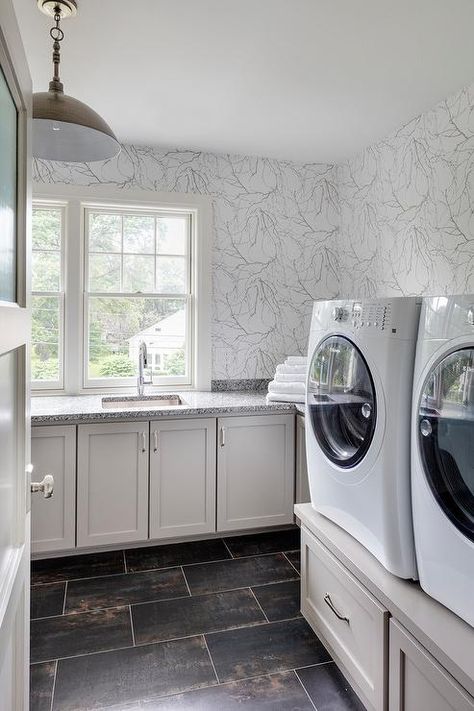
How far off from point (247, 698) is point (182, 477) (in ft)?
4.20

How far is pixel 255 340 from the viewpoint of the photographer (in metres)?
3.51

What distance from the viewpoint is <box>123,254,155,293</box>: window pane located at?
3309mm

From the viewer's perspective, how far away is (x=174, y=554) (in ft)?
9.22

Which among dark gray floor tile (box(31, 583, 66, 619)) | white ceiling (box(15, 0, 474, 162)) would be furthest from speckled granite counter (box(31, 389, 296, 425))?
white ceiling (box(15, 0, 474, 162))

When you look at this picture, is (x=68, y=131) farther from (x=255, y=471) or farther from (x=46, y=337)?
(x=255, y=471)

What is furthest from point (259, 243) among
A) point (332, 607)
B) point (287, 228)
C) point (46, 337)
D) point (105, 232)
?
point (332, 607)

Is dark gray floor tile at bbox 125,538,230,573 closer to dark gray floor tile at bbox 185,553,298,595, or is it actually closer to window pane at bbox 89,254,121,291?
dark gray floor tile at bbox 185,553,298,595

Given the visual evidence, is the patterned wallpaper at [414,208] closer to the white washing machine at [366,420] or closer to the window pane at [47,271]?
the white washing machine at [366,420]

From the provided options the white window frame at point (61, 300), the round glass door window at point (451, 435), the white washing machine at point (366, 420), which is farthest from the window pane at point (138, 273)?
the round glass door window at point (451, 435)

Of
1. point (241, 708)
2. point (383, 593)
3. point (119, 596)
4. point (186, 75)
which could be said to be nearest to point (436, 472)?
point (383, 593)

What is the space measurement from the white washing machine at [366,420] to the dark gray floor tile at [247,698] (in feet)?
2.01

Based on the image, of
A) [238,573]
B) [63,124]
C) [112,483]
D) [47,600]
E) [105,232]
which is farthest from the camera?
[105,232]

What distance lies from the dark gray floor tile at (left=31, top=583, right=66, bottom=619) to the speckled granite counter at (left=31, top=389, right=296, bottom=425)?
0.84 meters

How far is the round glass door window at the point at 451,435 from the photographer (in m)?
1.27
